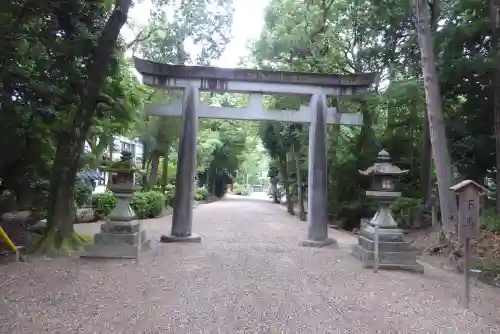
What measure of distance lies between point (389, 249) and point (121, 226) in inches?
225

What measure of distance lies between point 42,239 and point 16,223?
3.76m

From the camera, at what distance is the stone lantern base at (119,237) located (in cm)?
884

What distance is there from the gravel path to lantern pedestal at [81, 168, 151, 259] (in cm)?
27

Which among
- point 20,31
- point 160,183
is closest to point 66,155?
point 20,31

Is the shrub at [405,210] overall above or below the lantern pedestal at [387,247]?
above

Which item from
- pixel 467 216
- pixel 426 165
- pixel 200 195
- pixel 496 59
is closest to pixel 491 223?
pixel 496 59

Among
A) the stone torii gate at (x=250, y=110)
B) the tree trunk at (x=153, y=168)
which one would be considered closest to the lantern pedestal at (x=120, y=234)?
the stone torii gate at (x=250, y=110)

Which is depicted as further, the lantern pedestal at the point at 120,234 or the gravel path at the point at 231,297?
the lantern pedestal at the point at 120,234

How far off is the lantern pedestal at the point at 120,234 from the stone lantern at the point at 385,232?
16.4 ft

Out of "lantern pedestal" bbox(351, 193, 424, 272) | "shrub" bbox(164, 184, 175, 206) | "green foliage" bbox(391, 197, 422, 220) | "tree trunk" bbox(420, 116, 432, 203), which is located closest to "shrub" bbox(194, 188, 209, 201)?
"shrub" bbox(164, 184, 175, 206)

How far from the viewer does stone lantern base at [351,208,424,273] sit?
876 cm

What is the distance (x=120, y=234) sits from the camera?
902 cm

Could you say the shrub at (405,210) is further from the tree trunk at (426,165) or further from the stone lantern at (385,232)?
the stone lantern at (385,232)

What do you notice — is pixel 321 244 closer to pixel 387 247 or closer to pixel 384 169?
pixel 387 247
